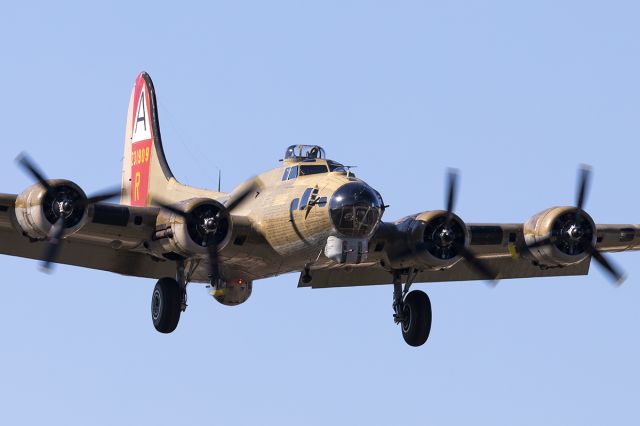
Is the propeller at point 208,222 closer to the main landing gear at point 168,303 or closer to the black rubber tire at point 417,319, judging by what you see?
the main landing gear at point 168,303

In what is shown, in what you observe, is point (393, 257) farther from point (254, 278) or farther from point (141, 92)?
point (141, 92)

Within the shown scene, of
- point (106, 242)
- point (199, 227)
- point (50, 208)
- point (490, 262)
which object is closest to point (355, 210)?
point (199, 227)

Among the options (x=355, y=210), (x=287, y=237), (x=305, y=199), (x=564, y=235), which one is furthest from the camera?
(x=564, y=235)

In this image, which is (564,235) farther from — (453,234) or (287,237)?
(287,237)

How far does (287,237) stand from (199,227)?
7.18 feet

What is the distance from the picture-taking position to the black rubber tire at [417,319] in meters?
37.8

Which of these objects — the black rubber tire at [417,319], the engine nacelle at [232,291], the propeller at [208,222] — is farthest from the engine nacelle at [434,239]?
the propeller at [208,222]

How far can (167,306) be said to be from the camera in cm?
3581

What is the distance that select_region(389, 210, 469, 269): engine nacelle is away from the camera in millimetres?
36375

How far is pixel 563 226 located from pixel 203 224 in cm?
955

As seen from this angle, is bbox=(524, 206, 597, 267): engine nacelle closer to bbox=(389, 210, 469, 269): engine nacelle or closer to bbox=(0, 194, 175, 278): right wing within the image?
bbox=(389, 210, 469, 269): engine nacelle

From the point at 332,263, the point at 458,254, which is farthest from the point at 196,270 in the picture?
the point at 458,254

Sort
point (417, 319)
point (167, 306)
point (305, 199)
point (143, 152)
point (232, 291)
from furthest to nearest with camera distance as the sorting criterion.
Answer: point (143, 152) < point (417, 319) < point (232, 291) < point (167, 306) < point (305, 199)

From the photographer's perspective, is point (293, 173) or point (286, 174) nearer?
point (293, 173)
